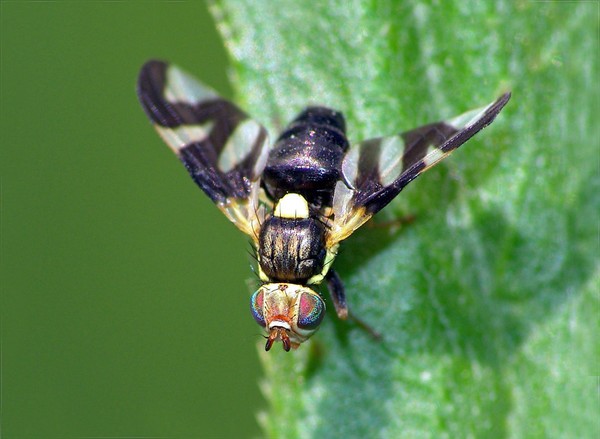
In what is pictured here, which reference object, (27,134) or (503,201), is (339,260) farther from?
(27,134)

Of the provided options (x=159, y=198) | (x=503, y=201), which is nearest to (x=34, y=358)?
(x=159, y=198)

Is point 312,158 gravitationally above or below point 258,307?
above

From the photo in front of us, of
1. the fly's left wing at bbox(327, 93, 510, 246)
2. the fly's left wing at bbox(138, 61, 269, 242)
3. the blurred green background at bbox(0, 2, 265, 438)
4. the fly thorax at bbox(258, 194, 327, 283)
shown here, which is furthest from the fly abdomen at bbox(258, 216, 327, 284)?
the blurred green background at bbox(0, 2, 265, 438)

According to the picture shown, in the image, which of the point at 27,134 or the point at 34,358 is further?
the point at 27,134

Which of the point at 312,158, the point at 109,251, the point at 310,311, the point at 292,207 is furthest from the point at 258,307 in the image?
the point at 109,251

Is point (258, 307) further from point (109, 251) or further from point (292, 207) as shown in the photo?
point (109, 251)

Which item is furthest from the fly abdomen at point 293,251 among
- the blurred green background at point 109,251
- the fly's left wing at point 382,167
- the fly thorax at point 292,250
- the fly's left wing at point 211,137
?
the blurred green background at point 109,251

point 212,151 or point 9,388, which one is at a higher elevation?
point 212,151
